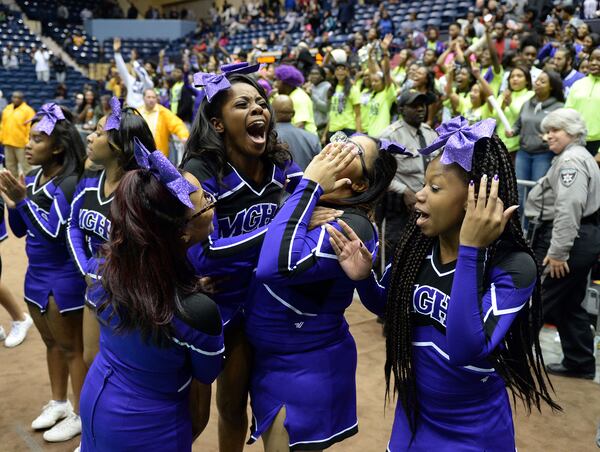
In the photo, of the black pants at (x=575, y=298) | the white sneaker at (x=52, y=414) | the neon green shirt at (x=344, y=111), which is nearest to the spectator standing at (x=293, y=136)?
the black pants at (x=575, y=298)

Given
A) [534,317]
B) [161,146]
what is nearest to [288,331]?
[534,317]

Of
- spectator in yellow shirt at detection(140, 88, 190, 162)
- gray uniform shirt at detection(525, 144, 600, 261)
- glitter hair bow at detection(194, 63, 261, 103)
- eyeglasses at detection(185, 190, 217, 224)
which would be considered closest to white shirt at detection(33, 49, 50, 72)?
spectator in yellow shirt at detection(140, 88, 190, 162)

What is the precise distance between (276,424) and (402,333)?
51 centimetres

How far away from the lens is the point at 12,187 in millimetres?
3154

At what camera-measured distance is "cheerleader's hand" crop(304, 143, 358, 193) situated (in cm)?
189

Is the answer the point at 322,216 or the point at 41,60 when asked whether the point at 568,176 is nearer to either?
the point at 322,216

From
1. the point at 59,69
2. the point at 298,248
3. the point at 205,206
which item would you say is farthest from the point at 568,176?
the point at 59,69

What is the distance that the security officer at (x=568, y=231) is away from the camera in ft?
12.8

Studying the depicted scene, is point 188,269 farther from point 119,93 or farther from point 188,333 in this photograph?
point 119,93

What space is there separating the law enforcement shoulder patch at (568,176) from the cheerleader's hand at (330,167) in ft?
8.08

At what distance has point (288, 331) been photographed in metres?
2.02

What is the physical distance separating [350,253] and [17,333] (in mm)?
3802

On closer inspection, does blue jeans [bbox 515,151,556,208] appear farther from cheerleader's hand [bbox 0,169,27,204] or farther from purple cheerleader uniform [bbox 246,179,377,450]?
cheerleader's hand [bbox 0,169,27,204]

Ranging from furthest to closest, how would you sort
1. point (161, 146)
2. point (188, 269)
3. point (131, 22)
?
point (131, 22) → point (161, 146) → point (188, 269)
